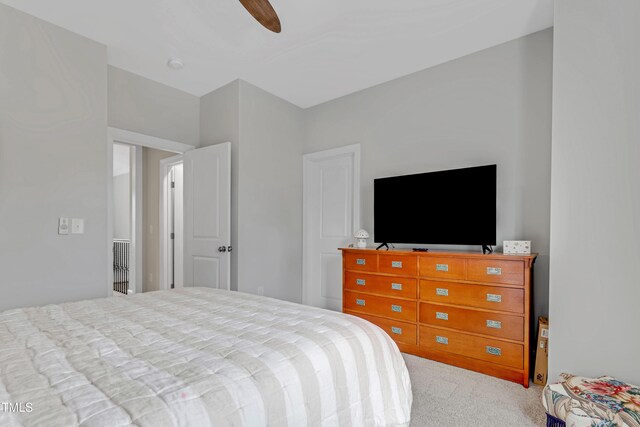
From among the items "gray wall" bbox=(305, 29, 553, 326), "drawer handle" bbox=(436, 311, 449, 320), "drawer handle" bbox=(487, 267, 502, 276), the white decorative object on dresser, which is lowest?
"drawer handle" bbox=(436, 311, 449, 320)

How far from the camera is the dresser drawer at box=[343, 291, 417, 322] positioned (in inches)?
107

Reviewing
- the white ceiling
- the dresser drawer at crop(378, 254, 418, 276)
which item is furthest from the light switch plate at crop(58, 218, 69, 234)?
the dresser drawer at crop(378, 254, 418, 276)

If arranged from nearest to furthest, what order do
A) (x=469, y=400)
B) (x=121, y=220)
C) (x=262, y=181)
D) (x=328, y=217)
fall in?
(x=469, y=400), (x=262, y=181), (x=328, y=217), (x=121, y=220)

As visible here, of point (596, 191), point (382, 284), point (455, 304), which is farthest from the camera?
point (382, 284)

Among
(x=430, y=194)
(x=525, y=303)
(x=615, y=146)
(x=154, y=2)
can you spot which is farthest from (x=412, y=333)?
(x=154, y=2)

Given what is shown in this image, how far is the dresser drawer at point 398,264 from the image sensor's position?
268 cm

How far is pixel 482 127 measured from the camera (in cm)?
279

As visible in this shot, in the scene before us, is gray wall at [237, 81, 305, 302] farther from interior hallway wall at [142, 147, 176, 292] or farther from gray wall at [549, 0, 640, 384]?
gray wall at [549, 0, 640, 384]

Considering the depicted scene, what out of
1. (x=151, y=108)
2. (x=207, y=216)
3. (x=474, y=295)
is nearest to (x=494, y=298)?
(x=474, y=295)

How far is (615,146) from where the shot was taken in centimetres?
181

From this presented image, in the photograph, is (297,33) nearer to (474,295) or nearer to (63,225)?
(63,225)

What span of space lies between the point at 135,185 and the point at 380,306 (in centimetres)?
404

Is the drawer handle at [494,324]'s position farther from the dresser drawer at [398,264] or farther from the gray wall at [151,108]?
the gray wall at [151,108]

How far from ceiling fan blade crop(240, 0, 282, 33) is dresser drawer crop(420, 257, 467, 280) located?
2.04 meters
